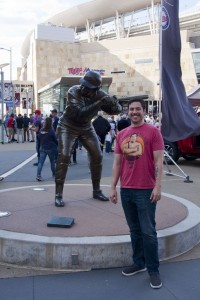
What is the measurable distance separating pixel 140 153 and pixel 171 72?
566cm

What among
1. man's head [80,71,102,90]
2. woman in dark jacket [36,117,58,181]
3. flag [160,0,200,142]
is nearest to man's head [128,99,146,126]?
man's head [80,71,102,90]

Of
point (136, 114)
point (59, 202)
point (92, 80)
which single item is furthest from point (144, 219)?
point (92, 80)

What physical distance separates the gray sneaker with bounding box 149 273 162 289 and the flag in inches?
222

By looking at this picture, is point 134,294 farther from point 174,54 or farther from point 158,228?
point 174,54

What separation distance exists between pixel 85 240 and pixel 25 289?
2.71 feet

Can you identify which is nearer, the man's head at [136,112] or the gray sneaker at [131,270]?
the man's head at [136,112]

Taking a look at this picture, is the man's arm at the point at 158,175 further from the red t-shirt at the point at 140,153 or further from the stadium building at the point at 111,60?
the stadium building at the point at 111,60

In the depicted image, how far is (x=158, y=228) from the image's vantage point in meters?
4.54

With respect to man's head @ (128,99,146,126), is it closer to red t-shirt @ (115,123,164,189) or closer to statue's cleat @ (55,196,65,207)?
red t-shirt @ (115,123,164,189)

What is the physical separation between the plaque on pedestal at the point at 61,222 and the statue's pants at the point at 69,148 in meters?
0.98

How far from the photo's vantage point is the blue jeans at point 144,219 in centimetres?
348

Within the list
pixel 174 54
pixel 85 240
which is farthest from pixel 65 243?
pixel 174 54

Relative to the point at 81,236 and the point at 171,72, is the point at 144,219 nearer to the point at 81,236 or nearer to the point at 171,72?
the point at 81,236

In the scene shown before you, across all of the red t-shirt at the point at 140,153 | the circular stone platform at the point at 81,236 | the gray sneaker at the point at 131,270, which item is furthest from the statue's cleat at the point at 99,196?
the red t-shirt at the point at 140,153
